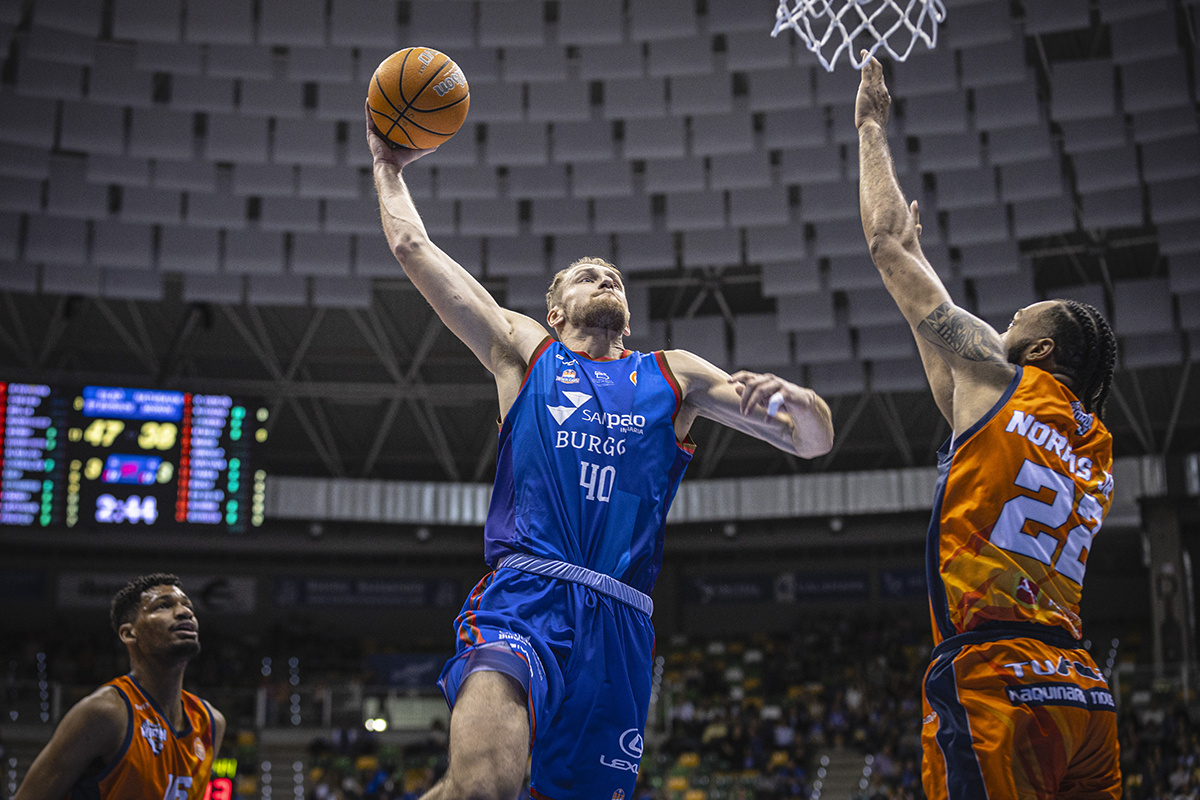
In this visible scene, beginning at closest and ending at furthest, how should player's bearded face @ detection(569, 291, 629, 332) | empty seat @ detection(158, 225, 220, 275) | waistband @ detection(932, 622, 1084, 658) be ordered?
waistband @ detection(932, 622, 1084, 658), player's bearded face @ detection(569, 291, 629, 332), empty seat @ detection(158, 225, 220, 275)

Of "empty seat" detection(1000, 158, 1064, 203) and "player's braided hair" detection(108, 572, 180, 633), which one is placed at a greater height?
"empty seat" detection(1000, 158, 1064, 203)

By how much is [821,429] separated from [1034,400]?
24.9 inches

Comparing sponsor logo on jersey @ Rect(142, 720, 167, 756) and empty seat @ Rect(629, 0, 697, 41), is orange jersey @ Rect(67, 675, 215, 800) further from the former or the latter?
empty seat @ Rect(629, 0, 697, 41)

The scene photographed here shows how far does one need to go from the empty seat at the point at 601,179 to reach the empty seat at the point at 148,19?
5059mm

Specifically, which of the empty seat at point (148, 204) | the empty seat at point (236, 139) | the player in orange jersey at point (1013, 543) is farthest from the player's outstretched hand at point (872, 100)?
the empty seat at point (148, 204)

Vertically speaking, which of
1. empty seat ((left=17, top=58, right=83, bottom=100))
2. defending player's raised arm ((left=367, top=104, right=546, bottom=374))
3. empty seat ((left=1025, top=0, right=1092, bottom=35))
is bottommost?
defending player's raised arm ((left=367, top=104, right=546, bottom=374))

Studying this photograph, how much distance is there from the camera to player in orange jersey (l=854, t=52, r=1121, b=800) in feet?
9.39

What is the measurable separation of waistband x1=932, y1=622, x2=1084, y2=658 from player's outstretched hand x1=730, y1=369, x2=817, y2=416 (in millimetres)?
817

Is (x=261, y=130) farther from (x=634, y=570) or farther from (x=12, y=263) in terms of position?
(x=634, y=570)

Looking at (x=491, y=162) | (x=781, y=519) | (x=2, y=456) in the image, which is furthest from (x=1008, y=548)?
(x=781, y=519)

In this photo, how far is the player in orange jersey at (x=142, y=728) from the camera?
14.0 ft

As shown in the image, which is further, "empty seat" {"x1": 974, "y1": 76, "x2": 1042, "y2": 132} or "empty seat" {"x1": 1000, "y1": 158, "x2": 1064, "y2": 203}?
"empty seat" {"x1": 1000, "y1": 158, "x2": 1064, "y2": 203}

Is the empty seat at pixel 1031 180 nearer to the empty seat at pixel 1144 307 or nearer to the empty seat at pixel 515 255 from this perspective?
the empty seat at pixel 1144 307

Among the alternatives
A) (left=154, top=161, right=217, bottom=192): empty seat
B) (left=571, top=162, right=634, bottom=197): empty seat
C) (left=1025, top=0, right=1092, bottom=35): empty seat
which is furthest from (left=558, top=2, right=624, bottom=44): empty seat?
(left=154, top=161, right=217, bottom=192): empty seat
